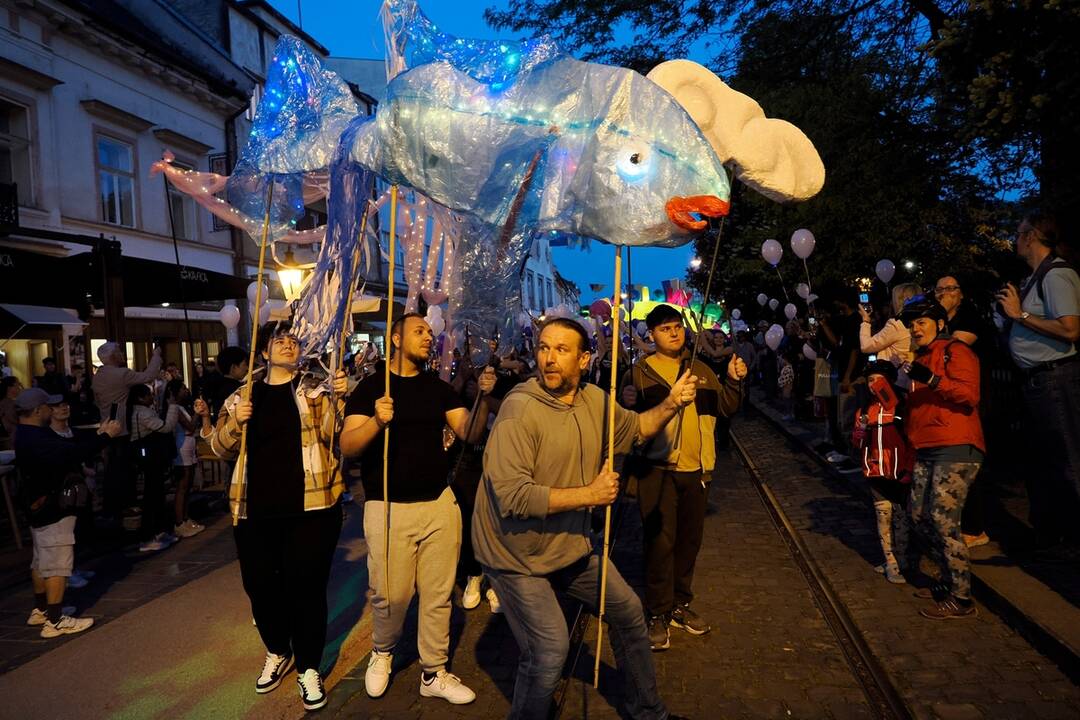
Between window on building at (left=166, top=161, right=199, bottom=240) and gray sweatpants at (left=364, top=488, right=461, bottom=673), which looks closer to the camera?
gray sweatpants at (left=364, top=488, right=461, bottom=673)

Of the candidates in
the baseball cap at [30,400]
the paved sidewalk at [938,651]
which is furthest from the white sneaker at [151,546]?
the paved sidewalk at [938,651]

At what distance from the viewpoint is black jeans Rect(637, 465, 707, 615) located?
440 cm

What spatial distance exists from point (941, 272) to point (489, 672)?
42.1ft

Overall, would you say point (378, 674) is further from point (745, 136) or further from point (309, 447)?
point (745, 136)

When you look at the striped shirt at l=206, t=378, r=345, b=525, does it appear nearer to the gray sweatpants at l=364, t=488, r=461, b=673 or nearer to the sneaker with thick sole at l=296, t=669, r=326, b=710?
the gray sweatpants at l=364, t=488, r=461, b=673

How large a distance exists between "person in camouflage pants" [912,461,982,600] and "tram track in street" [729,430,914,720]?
687mm

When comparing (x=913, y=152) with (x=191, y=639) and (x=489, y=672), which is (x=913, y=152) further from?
(x=191, y=639)

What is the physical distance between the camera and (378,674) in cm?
398

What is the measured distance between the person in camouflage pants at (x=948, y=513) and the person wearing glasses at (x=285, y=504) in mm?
3541

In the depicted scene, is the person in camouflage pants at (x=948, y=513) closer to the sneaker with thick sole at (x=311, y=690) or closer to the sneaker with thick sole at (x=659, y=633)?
the sneaker with thick sole at (x=659, y=633)

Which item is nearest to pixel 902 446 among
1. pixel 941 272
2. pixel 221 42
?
pixel 941 272

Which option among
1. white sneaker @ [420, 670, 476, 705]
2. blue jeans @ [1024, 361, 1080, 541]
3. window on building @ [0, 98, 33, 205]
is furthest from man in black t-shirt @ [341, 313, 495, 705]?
window on building @ [0, 98, 33, 205]

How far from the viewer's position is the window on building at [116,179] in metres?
17.4

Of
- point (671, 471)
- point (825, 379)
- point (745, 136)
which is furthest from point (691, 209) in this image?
point (825, 379)
